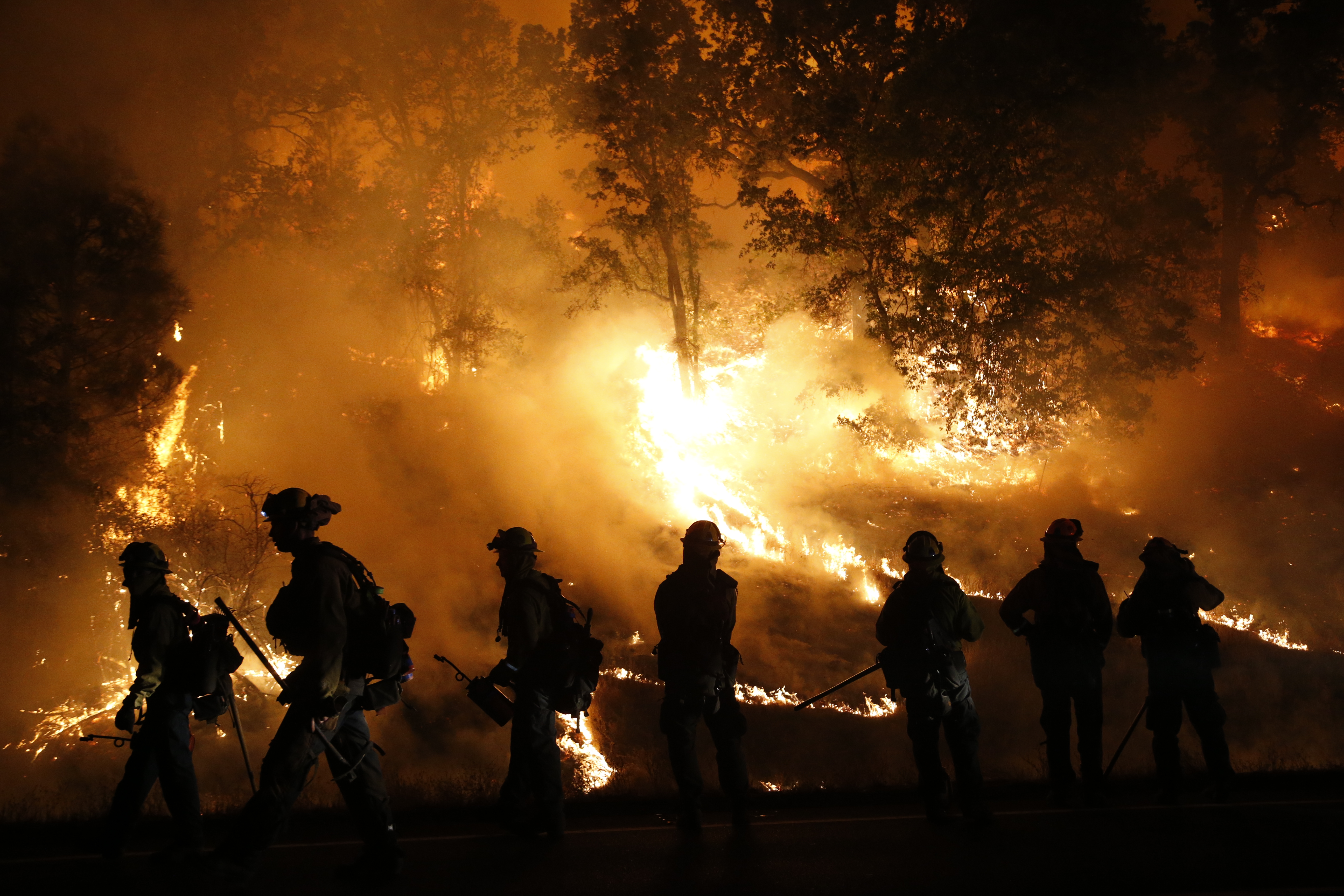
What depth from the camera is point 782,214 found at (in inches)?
679

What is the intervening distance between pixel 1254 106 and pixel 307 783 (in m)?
27.3

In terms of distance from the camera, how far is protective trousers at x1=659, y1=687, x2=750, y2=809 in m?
5.91

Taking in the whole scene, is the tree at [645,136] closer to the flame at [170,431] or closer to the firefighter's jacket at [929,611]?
the flame at [170,431]

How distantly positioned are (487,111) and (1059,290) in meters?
14.4

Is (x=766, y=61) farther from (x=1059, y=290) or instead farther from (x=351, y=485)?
(x=351, y=485)

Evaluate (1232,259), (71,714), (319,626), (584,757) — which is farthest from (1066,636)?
(1232,259)

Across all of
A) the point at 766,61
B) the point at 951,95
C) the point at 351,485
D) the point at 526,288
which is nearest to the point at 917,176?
the point at 951,95

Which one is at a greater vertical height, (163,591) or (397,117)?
(397,117)

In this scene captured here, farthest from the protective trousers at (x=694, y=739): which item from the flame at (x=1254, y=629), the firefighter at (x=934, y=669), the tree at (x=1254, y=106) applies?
the tree at (x=1254, y=106)

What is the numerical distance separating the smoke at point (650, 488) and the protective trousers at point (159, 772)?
3050 mm

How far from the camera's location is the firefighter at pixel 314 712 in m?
4.45

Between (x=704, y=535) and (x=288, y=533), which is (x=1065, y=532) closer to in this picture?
(x=704, y=535)

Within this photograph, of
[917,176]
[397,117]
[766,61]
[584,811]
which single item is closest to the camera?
[584,811]

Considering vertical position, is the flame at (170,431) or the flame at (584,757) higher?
the flame at (170,431)
